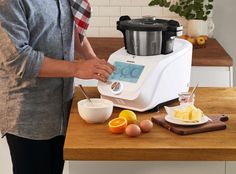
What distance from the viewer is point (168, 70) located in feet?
5.80

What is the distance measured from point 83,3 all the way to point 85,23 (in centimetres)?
8

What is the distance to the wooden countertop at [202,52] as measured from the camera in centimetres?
270

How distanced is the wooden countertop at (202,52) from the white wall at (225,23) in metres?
0.12

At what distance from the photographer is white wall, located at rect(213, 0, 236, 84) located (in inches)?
127

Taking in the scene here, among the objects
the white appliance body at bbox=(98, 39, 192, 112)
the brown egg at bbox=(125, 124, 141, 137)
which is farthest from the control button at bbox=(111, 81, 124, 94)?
the brown egg at bbox=(125, 124, 141, 137)

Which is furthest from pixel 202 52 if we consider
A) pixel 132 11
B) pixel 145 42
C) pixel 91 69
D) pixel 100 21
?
pixel 91 69

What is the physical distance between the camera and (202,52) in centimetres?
286

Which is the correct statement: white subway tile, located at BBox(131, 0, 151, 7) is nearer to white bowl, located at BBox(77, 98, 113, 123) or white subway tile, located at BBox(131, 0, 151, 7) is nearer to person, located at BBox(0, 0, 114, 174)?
person, located at BBox(0, 0, 114, 174)

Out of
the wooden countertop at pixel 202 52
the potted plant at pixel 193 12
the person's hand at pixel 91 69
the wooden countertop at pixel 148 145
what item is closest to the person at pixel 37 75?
the person's hand at pixel 91 69

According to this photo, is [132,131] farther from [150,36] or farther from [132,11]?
[132,11]

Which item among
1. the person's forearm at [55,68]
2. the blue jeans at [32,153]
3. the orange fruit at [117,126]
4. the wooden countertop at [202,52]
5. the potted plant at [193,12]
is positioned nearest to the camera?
the orange fruit at [117,126]

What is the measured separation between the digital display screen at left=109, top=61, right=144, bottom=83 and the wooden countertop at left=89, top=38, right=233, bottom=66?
95 centimetres

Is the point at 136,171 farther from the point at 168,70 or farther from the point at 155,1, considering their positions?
the point at 155,1

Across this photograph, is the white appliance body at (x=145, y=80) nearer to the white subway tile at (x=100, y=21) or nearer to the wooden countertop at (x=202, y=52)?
the wooden countertop at (x=202, y=52)
